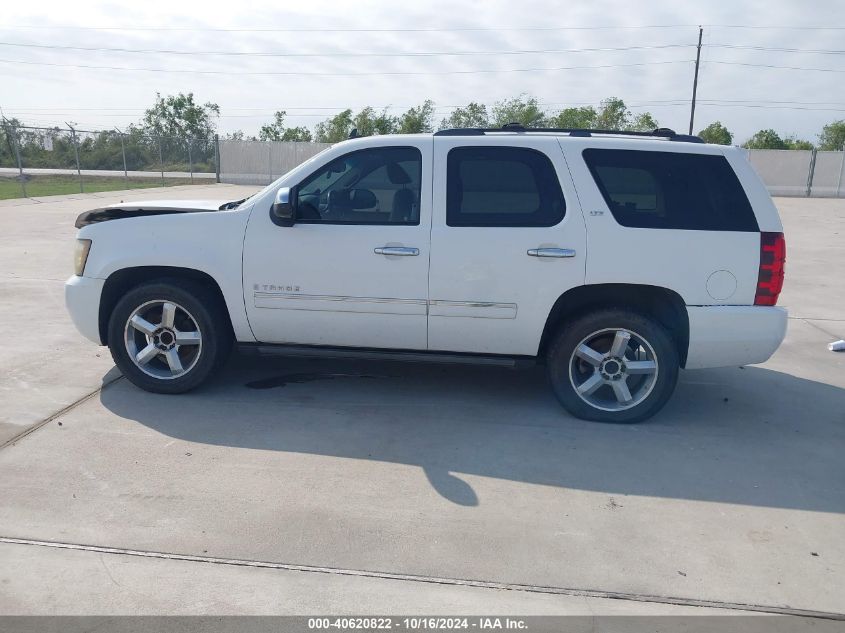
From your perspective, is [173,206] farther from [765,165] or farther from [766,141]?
[766,141]

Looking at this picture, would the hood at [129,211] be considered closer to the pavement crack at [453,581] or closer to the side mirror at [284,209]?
the side mirror at [284,209]

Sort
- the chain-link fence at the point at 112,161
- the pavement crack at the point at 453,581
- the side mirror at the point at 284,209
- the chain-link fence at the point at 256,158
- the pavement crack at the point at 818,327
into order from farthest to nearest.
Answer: the chain-link fence at the point at 256,158 < the chain-link fence at the point at 112,161 < the pavement crack at the point at 818,327 < the side mirror at the point at 284,209 < the pavement crack at the point at 453,581

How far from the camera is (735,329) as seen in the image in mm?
5012

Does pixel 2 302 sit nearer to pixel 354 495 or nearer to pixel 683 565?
pixel 354 495

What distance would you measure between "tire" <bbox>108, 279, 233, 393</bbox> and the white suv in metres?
0.02

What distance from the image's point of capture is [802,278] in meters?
11.4

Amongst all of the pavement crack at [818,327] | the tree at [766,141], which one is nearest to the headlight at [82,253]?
the pavement crack at [818,327]

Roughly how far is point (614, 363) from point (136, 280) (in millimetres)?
3552

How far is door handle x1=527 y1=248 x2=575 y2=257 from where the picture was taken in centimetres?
501

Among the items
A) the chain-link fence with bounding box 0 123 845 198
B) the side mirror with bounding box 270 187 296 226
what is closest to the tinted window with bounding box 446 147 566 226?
the side mirror with bounding box 270 187 296 226

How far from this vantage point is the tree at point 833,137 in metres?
49.5

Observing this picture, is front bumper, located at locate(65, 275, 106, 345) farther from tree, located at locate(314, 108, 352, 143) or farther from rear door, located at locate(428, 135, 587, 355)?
tree, located at locate(314, 108, 352, 143)

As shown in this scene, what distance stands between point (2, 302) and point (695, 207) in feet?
24.0

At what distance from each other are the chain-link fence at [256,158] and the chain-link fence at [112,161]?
663mm
